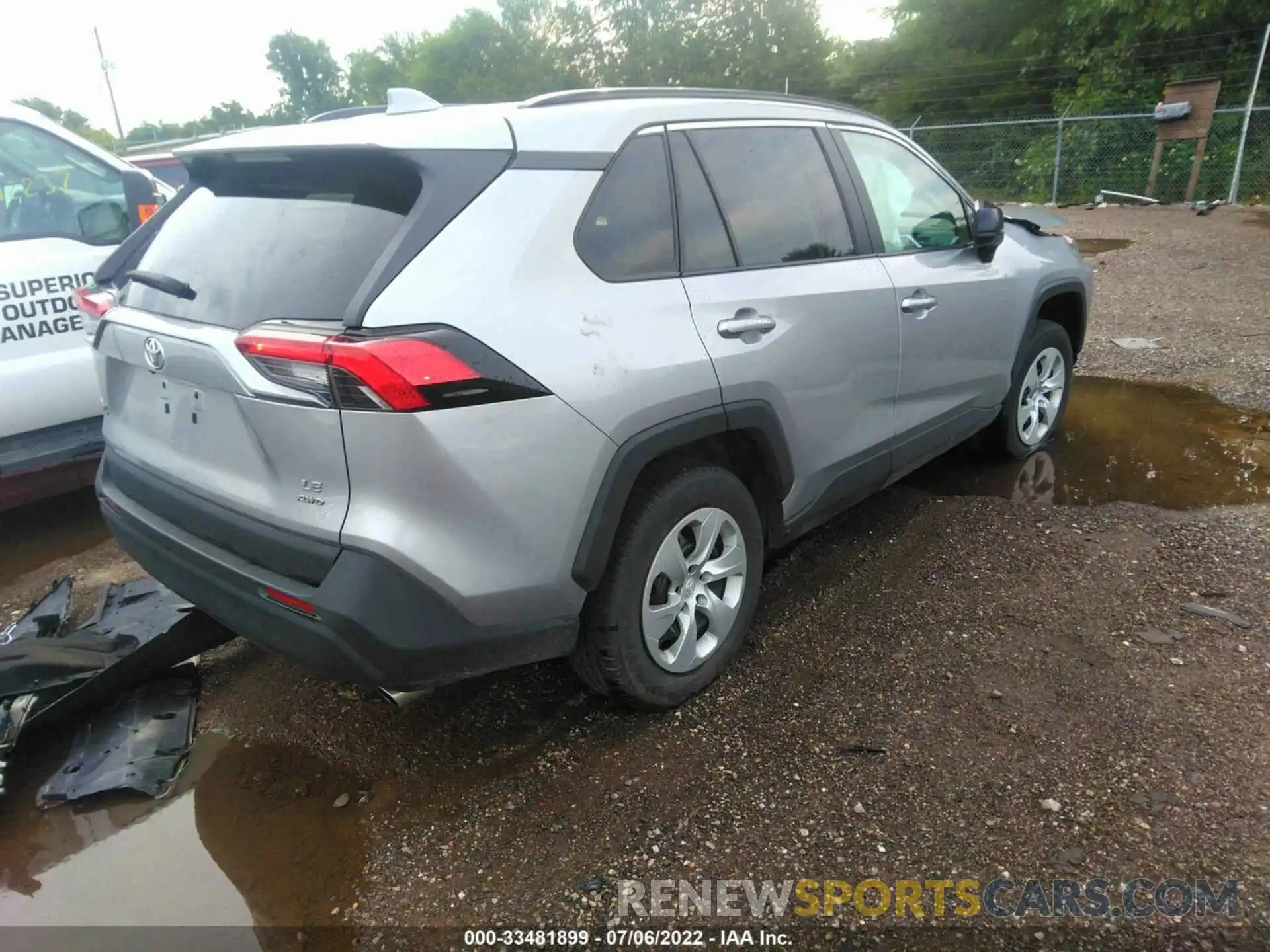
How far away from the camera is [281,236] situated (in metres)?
2.30

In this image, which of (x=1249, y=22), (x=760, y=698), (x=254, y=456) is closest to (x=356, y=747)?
(x=254, y=456)

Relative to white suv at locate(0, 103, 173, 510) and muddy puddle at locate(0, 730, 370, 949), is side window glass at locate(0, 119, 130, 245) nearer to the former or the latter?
white suv at locate(0, 103, 173, 510)

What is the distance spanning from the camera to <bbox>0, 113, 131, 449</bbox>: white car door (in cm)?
396

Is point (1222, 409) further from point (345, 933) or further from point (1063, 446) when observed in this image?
point (345, 933)

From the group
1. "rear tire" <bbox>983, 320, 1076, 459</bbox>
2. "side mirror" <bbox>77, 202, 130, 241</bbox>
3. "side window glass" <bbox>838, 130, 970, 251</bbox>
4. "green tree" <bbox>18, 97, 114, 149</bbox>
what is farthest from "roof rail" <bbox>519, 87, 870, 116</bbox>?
"green tree" <bbox>18, 97, 114, 149</bbox>

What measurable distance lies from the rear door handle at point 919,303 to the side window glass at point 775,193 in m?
0.34

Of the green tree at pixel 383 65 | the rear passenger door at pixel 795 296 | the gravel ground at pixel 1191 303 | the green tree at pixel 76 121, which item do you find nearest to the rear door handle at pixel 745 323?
the rear passenger door at pixel 795 296

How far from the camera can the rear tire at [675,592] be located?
8.26 ft

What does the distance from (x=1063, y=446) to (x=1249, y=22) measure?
15649 mm

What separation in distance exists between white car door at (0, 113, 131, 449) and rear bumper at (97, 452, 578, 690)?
214 cm

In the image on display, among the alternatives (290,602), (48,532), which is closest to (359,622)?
(290,602)

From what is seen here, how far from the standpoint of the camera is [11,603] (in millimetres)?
3760

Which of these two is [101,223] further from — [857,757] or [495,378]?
[857,757]

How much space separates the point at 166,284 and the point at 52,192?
2.51m
